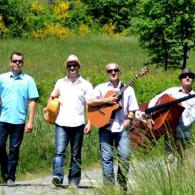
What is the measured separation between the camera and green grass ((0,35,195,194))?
5852 mm

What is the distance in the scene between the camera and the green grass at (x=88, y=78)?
5852mm

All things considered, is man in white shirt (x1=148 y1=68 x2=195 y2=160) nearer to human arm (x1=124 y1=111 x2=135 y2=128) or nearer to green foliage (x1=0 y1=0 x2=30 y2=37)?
human arm (x1=124 y1=111 x2=135 y2=128)

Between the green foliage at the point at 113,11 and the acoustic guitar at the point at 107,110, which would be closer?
the acoustic guitar at the point at 107,110

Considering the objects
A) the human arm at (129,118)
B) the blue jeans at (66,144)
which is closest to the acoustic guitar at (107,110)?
the human arm at (129,118)

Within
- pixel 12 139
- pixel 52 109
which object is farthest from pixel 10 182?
pixel 52 109

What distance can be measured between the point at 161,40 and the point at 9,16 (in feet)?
77.1

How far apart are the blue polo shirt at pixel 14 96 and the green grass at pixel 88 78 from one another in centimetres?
167

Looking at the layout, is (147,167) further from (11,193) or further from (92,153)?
(92,153)

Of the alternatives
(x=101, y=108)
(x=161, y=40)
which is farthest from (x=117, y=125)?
(x=161, y=40)

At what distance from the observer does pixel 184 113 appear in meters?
8.36

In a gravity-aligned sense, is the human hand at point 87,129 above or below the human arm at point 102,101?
below

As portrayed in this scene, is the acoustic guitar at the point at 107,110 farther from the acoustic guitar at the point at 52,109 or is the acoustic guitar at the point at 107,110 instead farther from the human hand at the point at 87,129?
the acoustic guitar at the point at 52,109

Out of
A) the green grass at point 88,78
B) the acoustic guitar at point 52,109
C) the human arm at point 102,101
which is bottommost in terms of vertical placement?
the green grass at point 88,78

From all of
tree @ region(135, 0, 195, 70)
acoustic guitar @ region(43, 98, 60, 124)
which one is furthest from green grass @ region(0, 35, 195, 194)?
acoustic guitar @ region(43, 98, 60, 124)
